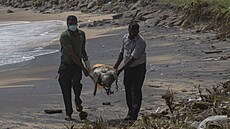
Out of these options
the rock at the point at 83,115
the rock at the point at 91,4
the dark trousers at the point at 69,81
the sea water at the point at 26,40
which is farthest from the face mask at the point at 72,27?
the rock at the point at 91,4

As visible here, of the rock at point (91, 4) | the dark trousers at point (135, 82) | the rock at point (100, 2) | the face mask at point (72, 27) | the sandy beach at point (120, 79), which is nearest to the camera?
the dark trousers at point (135, 82)

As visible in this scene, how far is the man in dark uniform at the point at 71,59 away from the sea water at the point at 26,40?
33.1 ft

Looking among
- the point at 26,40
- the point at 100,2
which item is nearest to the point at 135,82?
the point at 26,40

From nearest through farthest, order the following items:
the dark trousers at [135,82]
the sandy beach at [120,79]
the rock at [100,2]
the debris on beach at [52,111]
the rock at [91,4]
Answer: the dark trousers at [135,82] < the sandy beach at [120,79] < the debris on beach at [52,111] < the rock at [100,2] < the rock at [91,4]

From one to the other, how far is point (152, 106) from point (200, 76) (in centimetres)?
276

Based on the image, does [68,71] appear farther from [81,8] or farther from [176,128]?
[81,8]

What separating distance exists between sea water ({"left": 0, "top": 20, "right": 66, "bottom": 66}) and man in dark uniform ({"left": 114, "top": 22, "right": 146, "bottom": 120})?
10.6 m

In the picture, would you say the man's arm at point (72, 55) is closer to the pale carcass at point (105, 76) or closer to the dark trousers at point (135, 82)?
the pale carcass at point (105, 76)

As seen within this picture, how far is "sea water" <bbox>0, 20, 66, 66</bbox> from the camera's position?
20578 mm

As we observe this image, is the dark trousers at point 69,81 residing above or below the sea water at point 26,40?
above

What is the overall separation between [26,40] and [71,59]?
700 inches

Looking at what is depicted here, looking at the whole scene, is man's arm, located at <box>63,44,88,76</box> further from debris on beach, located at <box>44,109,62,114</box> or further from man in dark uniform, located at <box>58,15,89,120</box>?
debris on beach, located at <box>44,109,62,114</box>

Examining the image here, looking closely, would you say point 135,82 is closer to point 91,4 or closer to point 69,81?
point 69,81

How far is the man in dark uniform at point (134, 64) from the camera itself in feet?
27.8
